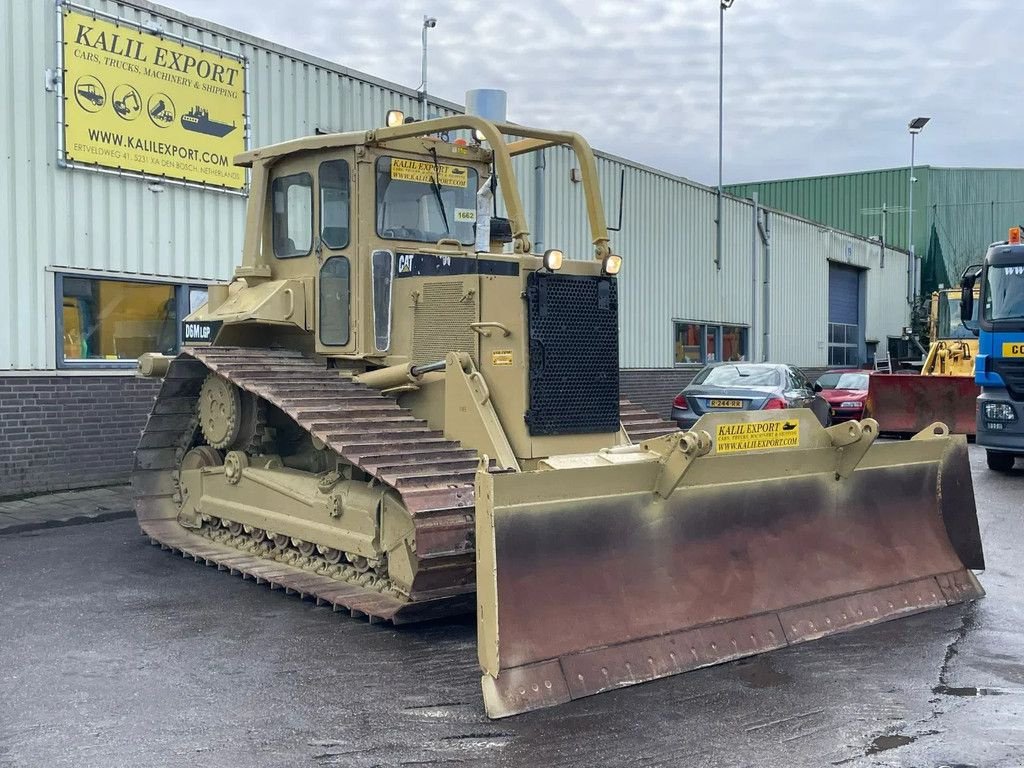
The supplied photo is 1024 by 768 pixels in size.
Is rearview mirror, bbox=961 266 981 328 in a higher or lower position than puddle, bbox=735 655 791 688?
higher

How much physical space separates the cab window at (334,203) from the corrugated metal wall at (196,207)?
4.70 m

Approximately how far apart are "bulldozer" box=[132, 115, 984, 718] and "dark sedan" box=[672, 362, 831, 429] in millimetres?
6984

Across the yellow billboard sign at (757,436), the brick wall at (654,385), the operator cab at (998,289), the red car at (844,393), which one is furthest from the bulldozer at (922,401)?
the yellow billboard sign at (757,436)

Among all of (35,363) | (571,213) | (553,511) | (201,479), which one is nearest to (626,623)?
(553,511)

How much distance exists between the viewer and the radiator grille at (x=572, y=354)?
6.75 metres

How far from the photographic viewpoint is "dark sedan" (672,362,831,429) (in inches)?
583

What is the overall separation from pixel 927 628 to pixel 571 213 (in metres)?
13.4

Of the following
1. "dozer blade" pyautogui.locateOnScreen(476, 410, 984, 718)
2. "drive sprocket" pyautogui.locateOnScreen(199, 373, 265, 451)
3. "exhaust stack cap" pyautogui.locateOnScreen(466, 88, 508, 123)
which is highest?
"exhaust stack cap" pyautogui.locateOnScreen(466, 88, 508, 123)

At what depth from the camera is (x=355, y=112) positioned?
47.5 ft

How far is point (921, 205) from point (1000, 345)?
2928cm

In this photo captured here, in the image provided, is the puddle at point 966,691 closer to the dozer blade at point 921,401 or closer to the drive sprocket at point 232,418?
the drive sprocket at point 232,418

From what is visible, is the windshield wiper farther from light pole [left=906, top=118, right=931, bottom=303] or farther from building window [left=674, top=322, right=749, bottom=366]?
light pole [left=906, top=118, right=931, bottom=303]

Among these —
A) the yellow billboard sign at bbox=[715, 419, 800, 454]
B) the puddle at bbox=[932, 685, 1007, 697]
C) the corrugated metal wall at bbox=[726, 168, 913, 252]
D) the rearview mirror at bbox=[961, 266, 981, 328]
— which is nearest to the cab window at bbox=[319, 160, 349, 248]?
the yellow billboard sign at bbox=[715, 419, 800, 454]

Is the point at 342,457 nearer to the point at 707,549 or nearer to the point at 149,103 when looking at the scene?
the point at 707,549
